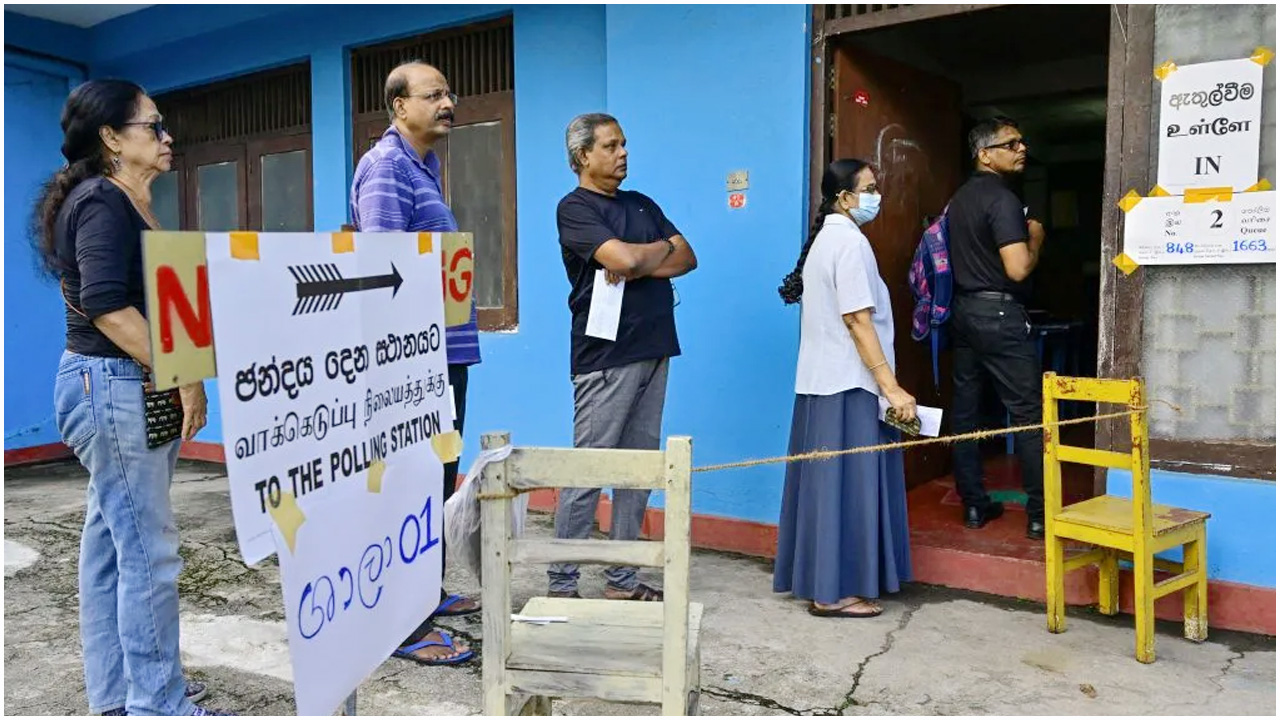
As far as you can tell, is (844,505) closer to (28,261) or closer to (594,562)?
(594,562)

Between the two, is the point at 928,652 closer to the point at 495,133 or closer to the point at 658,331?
the point at 658,331

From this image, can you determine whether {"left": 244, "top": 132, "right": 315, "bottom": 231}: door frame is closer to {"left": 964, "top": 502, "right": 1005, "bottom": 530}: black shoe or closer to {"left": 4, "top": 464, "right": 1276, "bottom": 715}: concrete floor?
{"left": 4, "top": 464, "right": 1276, "bottom": 715}: concrete floor

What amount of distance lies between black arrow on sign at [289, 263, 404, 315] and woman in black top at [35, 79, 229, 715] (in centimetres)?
91

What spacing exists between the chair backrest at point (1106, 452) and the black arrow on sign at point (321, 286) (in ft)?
7.89

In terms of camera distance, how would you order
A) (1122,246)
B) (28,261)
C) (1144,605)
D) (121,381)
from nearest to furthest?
(121,381), (1144,605), (1122,246), (28,261)

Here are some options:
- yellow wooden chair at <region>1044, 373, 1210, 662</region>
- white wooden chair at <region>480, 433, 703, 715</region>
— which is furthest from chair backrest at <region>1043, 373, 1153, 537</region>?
white wooden chair at <region>480, 433, 703, 715</region>

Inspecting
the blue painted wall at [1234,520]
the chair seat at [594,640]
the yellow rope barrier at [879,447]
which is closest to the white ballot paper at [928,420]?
the yellow rope barrier at [879,447]

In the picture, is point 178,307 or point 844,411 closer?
point 178,307

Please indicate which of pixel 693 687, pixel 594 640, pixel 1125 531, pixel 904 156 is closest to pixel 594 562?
pixel 594 640

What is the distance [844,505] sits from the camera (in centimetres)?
353

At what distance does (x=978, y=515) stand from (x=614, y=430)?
6.26 ft

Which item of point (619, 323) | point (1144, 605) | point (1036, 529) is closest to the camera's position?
point (1144, 605)

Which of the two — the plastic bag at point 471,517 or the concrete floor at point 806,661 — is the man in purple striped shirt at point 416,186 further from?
the plastic bag at point 471,517

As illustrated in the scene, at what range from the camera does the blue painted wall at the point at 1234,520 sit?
3.25m
